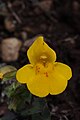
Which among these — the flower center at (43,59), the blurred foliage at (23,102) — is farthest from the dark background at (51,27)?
the flower center at (43,59)

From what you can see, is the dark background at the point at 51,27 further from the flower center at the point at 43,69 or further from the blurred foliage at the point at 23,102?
the flower center at the point at 43,69

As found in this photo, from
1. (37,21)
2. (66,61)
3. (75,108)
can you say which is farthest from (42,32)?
(75,108)

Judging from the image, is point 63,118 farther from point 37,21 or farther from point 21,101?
point 37,21

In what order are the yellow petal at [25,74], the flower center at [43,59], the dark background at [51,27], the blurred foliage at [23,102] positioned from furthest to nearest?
the dark background at [51,27], the blurred foliage at [23,102], the flower center at [43,59], the yellow petal at [25,74]

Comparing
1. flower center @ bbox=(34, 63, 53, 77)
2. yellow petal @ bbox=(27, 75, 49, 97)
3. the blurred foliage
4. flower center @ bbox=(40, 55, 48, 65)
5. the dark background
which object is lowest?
the dark background

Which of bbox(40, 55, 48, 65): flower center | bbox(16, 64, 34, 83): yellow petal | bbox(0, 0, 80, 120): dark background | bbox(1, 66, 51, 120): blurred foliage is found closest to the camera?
bbox(16, 64, 34, 83): yellow petal

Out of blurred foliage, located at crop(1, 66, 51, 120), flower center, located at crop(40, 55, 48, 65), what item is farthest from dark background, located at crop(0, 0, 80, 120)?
flower center, located at crop(40, 55, 48, 65)

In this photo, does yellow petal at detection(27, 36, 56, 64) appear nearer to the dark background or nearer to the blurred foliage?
the blurred foliage
